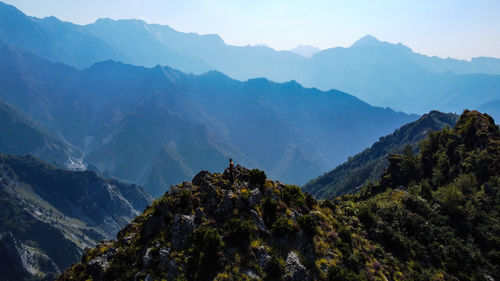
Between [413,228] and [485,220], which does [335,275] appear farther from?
[485,220]

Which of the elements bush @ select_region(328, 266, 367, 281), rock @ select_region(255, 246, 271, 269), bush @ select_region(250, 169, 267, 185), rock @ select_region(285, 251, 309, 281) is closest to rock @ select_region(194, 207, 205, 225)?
rock @ select_region(255, 246, 271, 269)

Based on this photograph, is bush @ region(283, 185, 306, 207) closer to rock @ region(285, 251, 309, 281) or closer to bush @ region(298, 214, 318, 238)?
bush @ region(298, 214, 318, 238)

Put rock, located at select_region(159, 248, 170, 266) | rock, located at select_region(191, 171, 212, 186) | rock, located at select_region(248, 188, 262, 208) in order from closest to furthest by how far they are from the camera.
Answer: rock, located at select_region(159, 248, 170, 266)
rock, located at select_region(248, 188, 262, 208)
rock, located at select_region(191, 171, 212, 186)

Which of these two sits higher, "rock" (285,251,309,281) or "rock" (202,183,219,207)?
"rock" (202,183,219,207)

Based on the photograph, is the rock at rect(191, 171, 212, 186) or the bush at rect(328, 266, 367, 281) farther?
the rock at rect(191, 171, 212, 186)

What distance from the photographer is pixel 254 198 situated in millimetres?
35312

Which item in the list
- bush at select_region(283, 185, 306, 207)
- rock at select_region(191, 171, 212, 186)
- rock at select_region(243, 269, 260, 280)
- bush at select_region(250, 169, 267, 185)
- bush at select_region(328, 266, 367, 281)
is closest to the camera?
rock at select_region(243, 269, 260, 280)

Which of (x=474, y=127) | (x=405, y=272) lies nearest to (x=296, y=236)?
(x=405, y=272)

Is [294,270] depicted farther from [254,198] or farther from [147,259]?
[147,259]

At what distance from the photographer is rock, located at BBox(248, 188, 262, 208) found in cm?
3473

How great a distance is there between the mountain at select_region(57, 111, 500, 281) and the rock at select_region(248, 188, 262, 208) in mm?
121

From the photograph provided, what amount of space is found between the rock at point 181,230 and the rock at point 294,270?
10.4m

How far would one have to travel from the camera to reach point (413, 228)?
4672 cm

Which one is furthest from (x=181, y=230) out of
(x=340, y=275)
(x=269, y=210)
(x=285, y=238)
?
(x=340, y=275)
